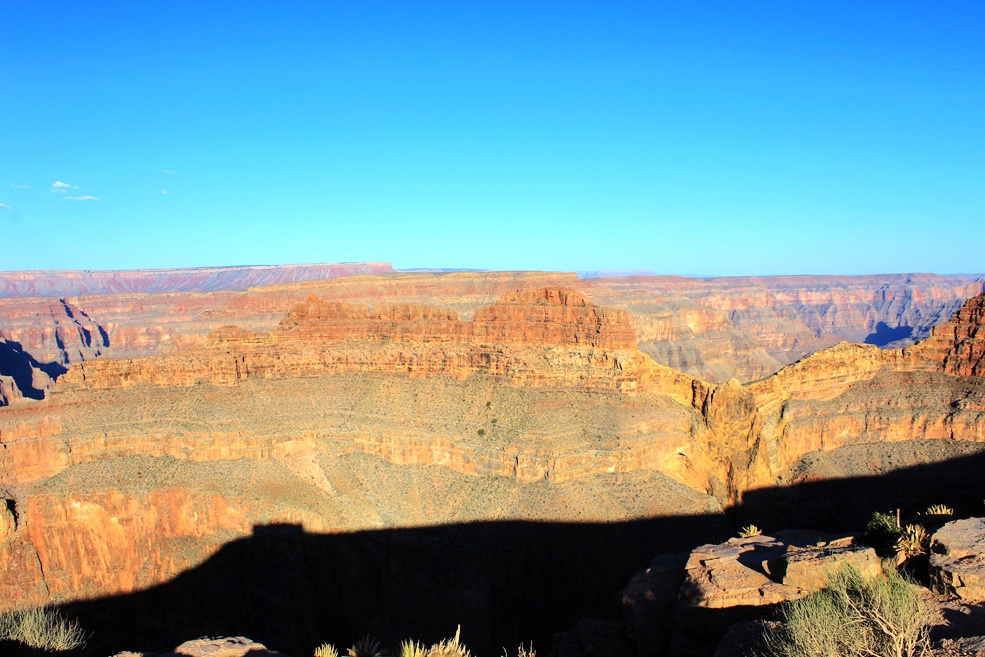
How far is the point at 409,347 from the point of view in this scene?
45.0 meters

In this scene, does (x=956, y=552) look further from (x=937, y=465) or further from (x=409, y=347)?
(x=409, y=347)

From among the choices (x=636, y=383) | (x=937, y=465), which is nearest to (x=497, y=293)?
(x=636, y=383)

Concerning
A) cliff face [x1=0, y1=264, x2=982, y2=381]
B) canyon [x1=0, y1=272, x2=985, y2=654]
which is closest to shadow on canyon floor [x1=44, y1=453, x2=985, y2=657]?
canyon [x1=0, y1=272, x2=985, y2=654]

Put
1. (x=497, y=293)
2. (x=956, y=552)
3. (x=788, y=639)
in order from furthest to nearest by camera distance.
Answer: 1. (x=497, y=293)
2. (x=956, y=552)
3. (x=788, y=639)

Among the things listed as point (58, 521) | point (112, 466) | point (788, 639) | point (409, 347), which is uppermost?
point (409, 347)

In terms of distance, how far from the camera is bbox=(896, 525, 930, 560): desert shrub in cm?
1656

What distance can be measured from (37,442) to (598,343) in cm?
3410

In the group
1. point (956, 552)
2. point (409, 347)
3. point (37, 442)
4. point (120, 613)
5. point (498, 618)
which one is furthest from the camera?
point (409, 347)

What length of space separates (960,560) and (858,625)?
5.24 metres

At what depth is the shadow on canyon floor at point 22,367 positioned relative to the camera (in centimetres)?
9116

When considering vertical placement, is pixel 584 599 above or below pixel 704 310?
below

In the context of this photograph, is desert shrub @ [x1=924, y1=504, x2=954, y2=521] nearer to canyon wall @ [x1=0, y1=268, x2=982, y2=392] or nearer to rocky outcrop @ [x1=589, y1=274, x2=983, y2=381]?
canyon wall @ [x1=0, y1=268, x2=982, y2=392]

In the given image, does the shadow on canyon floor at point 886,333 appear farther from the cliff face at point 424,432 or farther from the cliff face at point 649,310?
the cliff face at point 424,432

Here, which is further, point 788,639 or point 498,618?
point 498,618
